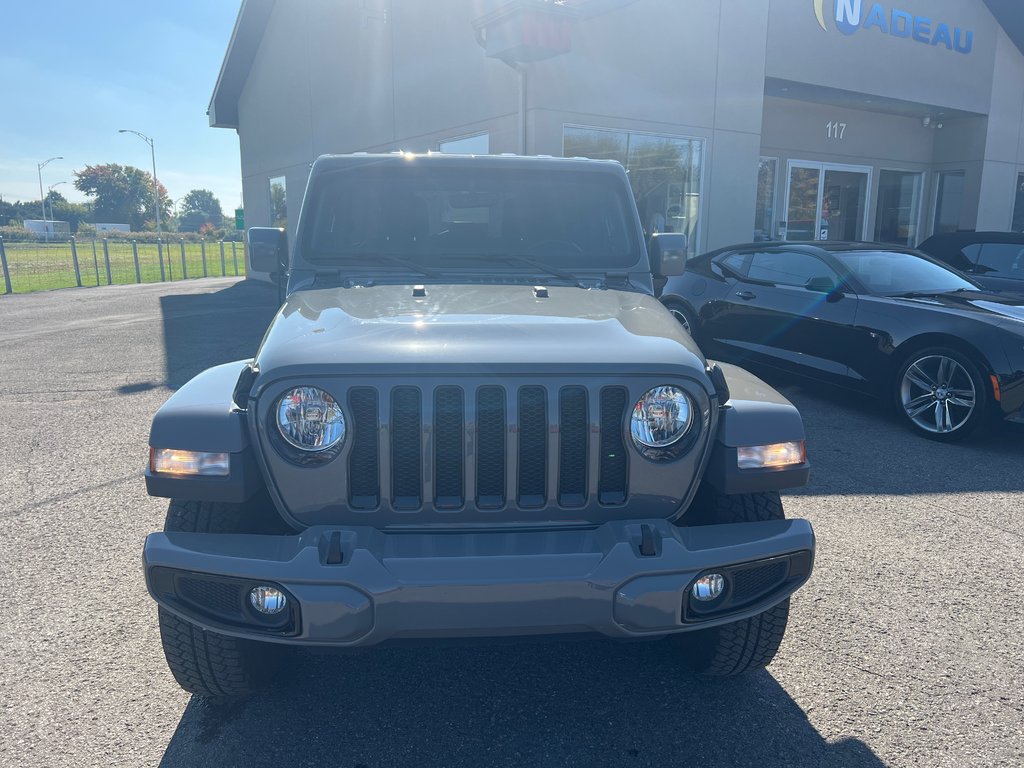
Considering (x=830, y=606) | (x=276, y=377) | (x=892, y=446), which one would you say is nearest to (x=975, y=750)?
(x=830, y=606)

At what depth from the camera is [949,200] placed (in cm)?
1673

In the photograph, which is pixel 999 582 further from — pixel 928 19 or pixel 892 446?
pixel 928 19

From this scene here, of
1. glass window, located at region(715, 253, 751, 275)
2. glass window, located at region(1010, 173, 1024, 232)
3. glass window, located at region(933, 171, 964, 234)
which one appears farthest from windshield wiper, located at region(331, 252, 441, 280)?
glass window, located at region(1010, 173, 1024, 232)

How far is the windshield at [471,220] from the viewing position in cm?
370

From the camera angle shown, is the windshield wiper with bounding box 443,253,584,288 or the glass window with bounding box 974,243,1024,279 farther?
the glass window with bounding box 974,243,1024,279

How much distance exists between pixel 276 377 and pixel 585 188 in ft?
7.09

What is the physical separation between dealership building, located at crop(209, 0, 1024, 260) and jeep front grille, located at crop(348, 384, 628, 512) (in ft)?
25.6

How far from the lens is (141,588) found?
347 cm

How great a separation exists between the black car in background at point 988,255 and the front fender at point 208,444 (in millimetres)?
8765

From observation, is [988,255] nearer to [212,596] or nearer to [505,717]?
[505,717]

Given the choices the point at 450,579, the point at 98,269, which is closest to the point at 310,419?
the point at 450,579

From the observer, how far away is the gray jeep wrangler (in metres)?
2.15

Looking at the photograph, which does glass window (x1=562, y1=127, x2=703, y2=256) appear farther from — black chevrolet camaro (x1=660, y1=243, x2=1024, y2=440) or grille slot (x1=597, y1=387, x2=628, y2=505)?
grille slot (x1=597, y1=387, x2=628, y2=505)

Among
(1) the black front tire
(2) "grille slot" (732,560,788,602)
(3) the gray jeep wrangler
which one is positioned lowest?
(1) the black front tire
